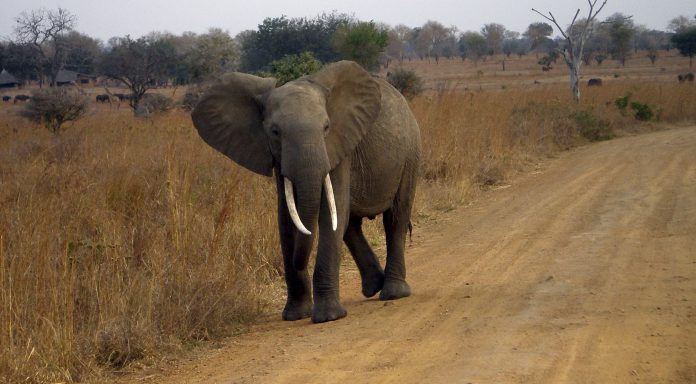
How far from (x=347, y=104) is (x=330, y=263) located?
3.94ft

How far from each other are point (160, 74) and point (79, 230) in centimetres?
2240

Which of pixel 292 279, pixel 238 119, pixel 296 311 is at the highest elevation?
pixel 238 119

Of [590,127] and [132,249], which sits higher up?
[132,249]

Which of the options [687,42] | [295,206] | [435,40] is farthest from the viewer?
[435,40]

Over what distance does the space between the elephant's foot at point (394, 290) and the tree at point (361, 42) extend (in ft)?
59.0

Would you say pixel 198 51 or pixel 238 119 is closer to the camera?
pixel 238 119

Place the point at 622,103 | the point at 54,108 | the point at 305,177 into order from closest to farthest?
the point at 305,177, the point at 54,108, the point at 622,103

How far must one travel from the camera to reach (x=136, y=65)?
2723 centimetres

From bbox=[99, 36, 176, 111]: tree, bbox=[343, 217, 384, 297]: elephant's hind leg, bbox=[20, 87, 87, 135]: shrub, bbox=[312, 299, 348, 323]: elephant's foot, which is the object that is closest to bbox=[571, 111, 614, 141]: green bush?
bbox=[20, 87, 87, 135]: shrub

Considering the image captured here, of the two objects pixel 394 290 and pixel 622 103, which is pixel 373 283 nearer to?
pixel 394 290

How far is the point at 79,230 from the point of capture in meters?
6.92

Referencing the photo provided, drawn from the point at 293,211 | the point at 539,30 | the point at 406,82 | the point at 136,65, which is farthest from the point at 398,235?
the point at 539,30

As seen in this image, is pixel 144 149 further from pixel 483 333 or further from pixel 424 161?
pixel 483 333

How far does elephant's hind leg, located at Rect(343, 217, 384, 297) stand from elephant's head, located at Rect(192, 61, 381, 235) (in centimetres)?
116
